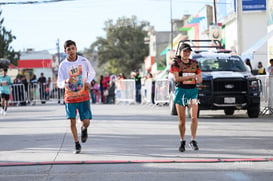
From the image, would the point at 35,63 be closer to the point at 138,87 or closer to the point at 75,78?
the point at 138,87

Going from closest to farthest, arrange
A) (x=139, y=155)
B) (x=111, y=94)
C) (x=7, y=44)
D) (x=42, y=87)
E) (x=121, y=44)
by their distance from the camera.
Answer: (x=139, y=155), (x=111, y=94), (x=42, y=87), (x=7, y=44), (x=121, y=44)

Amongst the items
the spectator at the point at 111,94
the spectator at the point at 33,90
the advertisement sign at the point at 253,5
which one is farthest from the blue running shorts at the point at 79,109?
the advertisement sign at the point at 253,5

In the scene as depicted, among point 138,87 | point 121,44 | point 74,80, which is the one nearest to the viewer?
point 74,80

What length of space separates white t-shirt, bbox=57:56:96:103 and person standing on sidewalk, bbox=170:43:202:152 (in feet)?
4.75

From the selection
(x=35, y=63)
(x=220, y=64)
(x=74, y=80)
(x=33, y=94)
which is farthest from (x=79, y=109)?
(x=35, y=63)

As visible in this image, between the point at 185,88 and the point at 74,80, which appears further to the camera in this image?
the point at 185,88

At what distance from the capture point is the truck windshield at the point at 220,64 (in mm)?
19312

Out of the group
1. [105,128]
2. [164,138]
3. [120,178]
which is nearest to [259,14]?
[105,128]

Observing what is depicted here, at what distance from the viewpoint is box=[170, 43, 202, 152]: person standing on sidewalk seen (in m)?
10.9

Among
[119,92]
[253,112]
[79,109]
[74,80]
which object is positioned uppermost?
[74,80]

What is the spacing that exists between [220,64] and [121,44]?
75.1 m

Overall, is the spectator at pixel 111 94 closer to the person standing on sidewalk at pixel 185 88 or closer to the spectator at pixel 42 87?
the spectator at pixel 42 87

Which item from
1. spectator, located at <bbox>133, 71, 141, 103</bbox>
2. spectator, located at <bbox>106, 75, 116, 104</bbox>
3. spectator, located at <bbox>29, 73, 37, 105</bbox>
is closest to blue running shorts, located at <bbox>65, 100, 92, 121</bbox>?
spectator, located at <bbox>133, 71, 141, 103</bbox>

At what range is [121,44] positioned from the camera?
9419 cm
